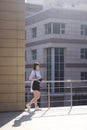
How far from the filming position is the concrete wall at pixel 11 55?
33.4ft

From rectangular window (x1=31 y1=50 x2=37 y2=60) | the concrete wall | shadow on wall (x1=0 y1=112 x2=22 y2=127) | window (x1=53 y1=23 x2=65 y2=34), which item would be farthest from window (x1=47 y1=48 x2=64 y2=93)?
shadow on wall (x1=0 y1=112 x2=22 y2=127)

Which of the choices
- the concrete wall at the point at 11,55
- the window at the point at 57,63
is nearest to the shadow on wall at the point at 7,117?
the concrete wall at the point at 11,55

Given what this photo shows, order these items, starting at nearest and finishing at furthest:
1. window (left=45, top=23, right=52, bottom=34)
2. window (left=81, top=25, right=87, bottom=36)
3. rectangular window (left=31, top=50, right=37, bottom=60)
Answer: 1. window (left=45, top=23, right=52, bottom=34)
2. window (left=81, top=25, right=87, bottom=36)
3. rectangular window (left=31, top=50, right=37, bottom=60)

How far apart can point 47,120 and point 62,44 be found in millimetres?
31936

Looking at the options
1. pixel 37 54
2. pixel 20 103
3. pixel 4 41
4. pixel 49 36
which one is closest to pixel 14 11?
pixel 4 41

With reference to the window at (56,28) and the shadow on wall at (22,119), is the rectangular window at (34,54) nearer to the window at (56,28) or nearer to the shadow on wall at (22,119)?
the window at (56,28)

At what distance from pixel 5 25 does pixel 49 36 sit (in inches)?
1181

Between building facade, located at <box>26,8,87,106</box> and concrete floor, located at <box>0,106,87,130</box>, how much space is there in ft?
95.6

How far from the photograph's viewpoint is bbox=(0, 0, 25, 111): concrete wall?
33.4ft

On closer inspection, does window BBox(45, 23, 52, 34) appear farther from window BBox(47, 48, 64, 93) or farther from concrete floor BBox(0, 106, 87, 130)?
concrete floor BBox(0, 106, 87, 130)

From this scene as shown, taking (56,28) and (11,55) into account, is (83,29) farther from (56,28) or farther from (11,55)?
(11,55)

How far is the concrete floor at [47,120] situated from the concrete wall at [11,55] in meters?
0.46

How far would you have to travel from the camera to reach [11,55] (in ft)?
33.7

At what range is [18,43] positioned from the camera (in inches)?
406
